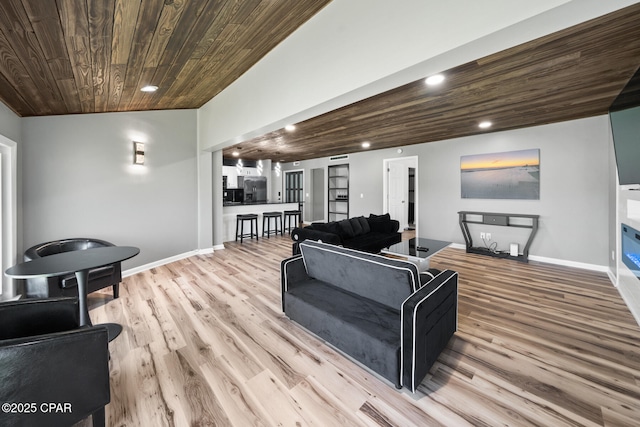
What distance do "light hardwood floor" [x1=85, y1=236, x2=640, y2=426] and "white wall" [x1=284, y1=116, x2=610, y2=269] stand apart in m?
1.51

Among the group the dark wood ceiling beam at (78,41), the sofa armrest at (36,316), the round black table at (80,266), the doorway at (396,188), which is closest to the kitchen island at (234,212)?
the doorway at (396,188)

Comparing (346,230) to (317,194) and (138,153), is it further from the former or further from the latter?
(317,194)

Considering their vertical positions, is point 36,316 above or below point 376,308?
above

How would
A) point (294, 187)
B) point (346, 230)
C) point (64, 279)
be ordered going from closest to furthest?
point (64, 279)
point (346, 230)
point (294, 187)

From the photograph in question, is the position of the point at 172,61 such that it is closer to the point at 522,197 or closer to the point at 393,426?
the point at 393,426

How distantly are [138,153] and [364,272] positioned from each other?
4.13 metres

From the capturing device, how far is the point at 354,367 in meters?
1.88

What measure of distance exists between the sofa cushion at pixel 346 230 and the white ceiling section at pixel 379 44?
6.85 feet

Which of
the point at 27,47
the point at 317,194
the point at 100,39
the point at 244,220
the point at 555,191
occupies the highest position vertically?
the point at 100,39

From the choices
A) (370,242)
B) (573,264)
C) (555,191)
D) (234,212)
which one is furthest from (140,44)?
(573,264)

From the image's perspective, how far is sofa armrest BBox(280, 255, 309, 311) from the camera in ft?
8.20

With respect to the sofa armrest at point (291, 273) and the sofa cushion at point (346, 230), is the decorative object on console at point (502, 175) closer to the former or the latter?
the sofa cushion at point (346, 230)

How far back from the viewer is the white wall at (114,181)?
3174 mm

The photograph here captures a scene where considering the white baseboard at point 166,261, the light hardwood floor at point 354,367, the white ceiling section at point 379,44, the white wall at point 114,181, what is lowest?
the light hardwood floor at point 354,367
